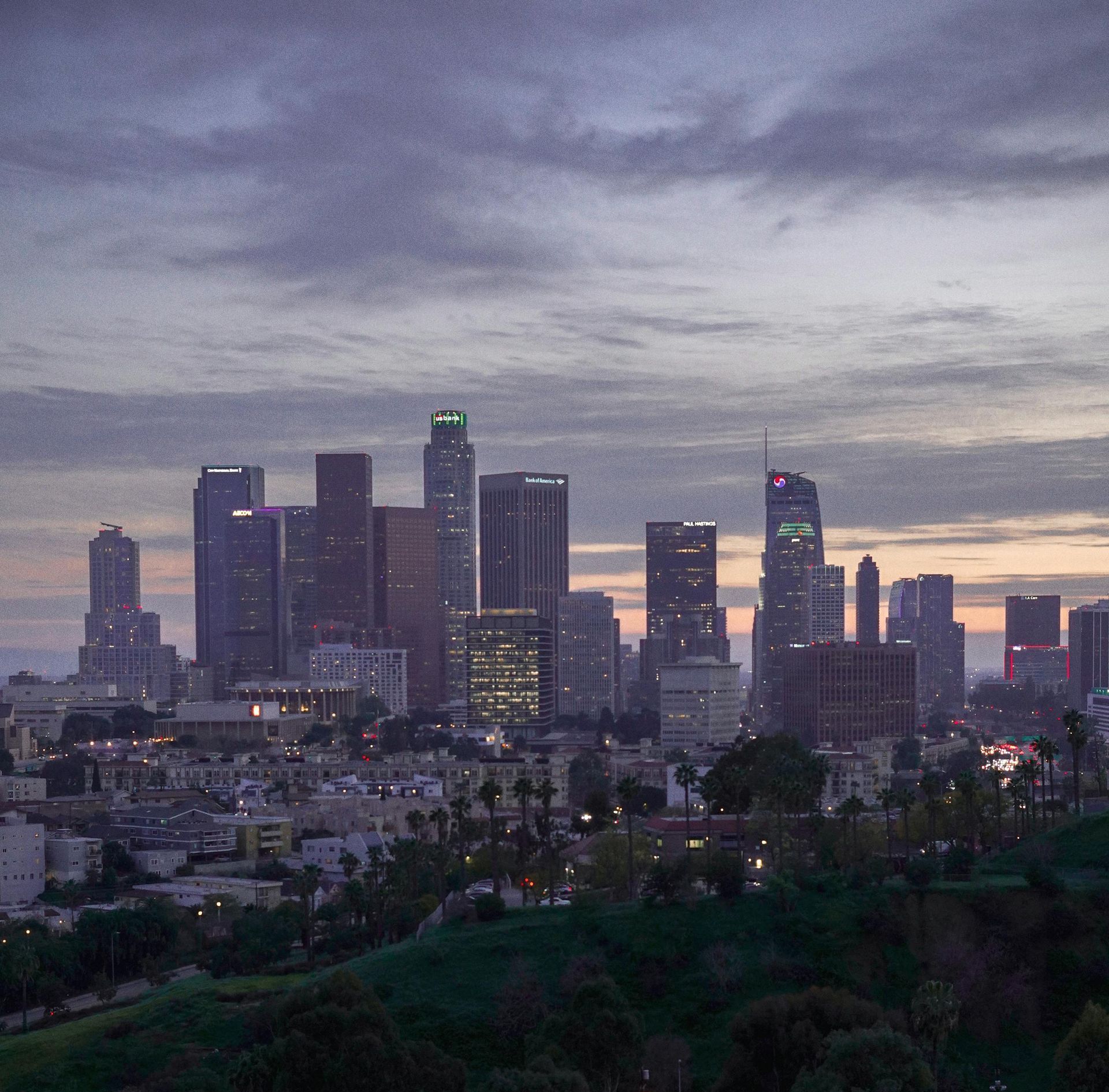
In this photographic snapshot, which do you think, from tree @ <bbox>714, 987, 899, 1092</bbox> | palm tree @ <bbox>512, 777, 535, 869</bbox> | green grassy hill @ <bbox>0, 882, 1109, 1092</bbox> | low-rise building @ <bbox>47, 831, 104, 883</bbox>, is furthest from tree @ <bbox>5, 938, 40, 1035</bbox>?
low-rise building @ <bbox>47, 831, 104, 883</bbox>

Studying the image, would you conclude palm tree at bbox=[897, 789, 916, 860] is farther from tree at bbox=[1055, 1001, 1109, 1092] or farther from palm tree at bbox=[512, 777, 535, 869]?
tree at bbox=[1055, 1001, 1109, 1092]

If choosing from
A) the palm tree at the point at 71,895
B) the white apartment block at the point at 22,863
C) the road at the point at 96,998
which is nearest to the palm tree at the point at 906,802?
the road at the point at 96,998

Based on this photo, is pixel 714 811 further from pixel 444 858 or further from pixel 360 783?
pixel 360 783

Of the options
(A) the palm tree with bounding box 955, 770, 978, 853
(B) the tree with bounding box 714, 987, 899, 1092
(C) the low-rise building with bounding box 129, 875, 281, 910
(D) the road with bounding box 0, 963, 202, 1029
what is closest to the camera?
(B) the tree with bounding box 714, 987, 899, 1092

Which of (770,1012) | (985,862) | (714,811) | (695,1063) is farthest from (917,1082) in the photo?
(714,811)

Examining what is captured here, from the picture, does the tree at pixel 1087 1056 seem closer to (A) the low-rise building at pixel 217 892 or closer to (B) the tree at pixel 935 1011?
(B) the tree at pixel 935 1011

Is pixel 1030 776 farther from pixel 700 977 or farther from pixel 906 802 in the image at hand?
pixel 700 977
